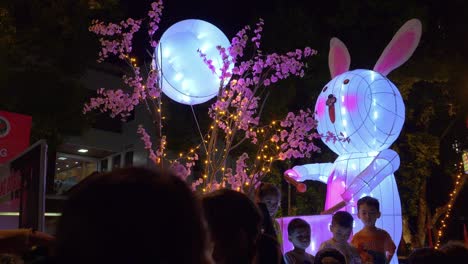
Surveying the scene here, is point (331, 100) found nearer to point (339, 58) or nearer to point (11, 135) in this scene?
point (339, 58)

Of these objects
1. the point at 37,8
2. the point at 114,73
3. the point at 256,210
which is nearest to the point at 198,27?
the point at 37,8

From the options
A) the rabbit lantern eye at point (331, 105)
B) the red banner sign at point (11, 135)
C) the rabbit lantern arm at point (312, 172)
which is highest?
the rabbit lantern eye at point (331, 105)

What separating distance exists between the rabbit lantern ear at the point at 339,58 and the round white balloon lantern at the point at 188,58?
246cm

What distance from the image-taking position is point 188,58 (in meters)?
5.61

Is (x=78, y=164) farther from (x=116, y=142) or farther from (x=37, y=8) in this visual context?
(x=37, y=8)

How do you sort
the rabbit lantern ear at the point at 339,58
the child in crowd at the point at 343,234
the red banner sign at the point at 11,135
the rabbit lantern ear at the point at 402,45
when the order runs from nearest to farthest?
the child in crowd at the point at 343,234 < the red banner sign at the point at 11,135 < the rabbit lantern ear at the point at 402,45 < the rabbit lantern ear at the point at 339,58

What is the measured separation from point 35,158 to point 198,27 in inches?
Result: 150

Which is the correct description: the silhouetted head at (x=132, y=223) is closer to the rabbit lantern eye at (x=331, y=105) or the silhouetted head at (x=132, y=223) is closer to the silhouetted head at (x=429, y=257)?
the silhouetted head at (x=429, y=257)

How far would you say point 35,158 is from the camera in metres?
2.23

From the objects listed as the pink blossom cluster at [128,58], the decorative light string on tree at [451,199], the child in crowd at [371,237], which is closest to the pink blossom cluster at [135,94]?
the pink blossom cluster at [128,58]

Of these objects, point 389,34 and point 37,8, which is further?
point 389,34

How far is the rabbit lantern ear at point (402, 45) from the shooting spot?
686 centimetres

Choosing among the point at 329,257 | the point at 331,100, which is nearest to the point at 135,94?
the point at 331,100

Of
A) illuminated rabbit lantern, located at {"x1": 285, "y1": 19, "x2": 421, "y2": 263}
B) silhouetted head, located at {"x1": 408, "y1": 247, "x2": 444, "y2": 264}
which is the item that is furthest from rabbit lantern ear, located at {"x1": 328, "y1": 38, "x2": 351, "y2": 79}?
silhouetted head, located at {"x1": 408, "y1": 247, "x2": 444, "y2": 264}
